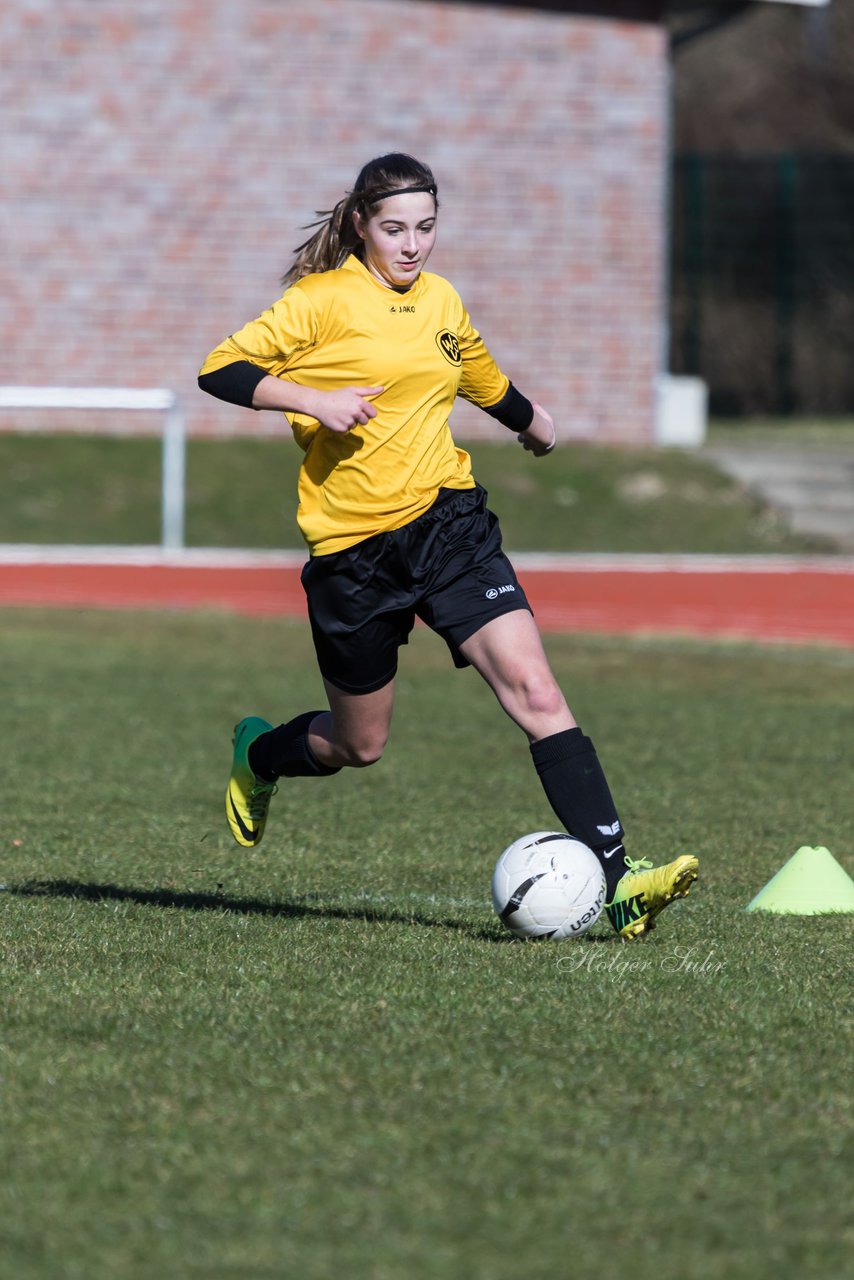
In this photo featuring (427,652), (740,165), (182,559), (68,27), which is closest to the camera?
(427,652)

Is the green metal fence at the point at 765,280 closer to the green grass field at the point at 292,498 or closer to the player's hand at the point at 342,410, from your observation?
the green grass field at the point at 292,498

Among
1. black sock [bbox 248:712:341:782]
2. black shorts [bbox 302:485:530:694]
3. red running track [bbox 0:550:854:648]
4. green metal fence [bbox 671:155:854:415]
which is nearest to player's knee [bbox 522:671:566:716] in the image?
black shorts [bbox 302:485:530:694]

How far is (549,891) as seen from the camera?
5434 millimetres

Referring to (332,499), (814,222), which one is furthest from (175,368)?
(332,499)

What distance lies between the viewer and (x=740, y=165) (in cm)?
3056

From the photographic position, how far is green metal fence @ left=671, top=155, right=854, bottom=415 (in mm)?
30641

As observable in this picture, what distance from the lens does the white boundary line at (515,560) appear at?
56.7 ft

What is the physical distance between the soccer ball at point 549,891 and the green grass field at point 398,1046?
11 cm

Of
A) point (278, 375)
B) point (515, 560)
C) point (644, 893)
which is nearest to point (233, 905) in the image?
point (644, 893)

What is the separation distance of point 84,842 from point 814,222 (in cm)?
2709

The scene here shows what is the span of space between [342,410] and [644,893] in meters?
1.51

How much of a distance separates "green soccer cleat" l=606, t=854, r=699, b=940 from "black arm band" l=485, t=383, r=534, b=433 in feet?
4.65

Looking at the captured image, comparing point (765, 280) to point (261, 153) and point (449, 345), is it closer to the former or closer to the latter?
point (261, 153)

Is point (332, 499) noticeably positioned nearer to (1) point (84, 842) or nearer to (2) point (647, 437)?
(1) point (84, 842)
